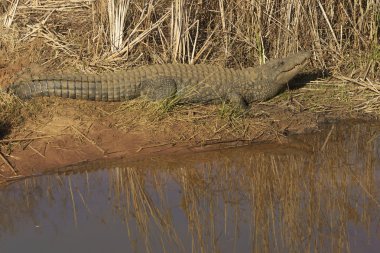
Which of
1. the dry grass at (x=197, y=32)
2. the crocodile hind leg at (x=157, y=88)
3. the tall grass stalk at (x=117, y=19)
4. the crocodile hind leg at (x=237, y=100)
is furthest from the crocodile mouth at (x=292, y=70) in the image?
the tall grass stalk at (x=117, y=19)

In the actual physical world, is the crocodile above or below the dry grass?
below

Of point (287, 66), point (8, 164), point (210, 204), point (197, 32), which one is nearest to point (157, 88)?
point (197, 32)

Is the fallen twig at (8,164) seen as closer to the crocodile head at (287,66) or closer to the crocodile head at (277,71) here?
the crocodile head at (277,71)

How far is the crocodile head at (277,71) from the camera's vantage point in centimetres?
759

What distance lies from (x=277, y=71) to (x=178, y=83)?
122 centimetres

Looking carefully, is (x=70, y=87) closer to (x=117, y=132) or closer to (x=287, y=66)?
(x=117, y=132)

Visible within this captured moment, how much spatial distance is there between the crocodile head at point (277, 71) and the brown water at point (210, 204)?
56.7 inches

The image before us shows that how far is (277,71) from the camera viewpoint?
25.0 feet

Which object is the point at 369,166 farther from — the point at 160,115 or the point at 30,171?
the point at 30,171

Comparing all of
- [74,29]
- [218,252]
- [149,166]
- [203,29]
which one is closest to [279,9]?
[203,29]

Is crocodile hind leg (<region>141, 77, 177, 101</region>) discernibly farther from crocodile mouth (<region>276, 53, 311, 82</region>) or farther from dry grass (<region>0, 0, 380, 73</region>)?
crocodile mouth (<region>276, 53, 311, 82</region>)

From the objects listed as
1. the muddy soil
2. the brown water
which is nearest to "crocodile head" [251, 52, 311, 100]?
the muddy soil

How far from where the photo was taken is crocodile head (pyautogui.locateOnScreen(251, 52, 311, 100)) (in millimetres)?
7586

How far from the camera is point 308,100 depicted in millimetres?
7445
